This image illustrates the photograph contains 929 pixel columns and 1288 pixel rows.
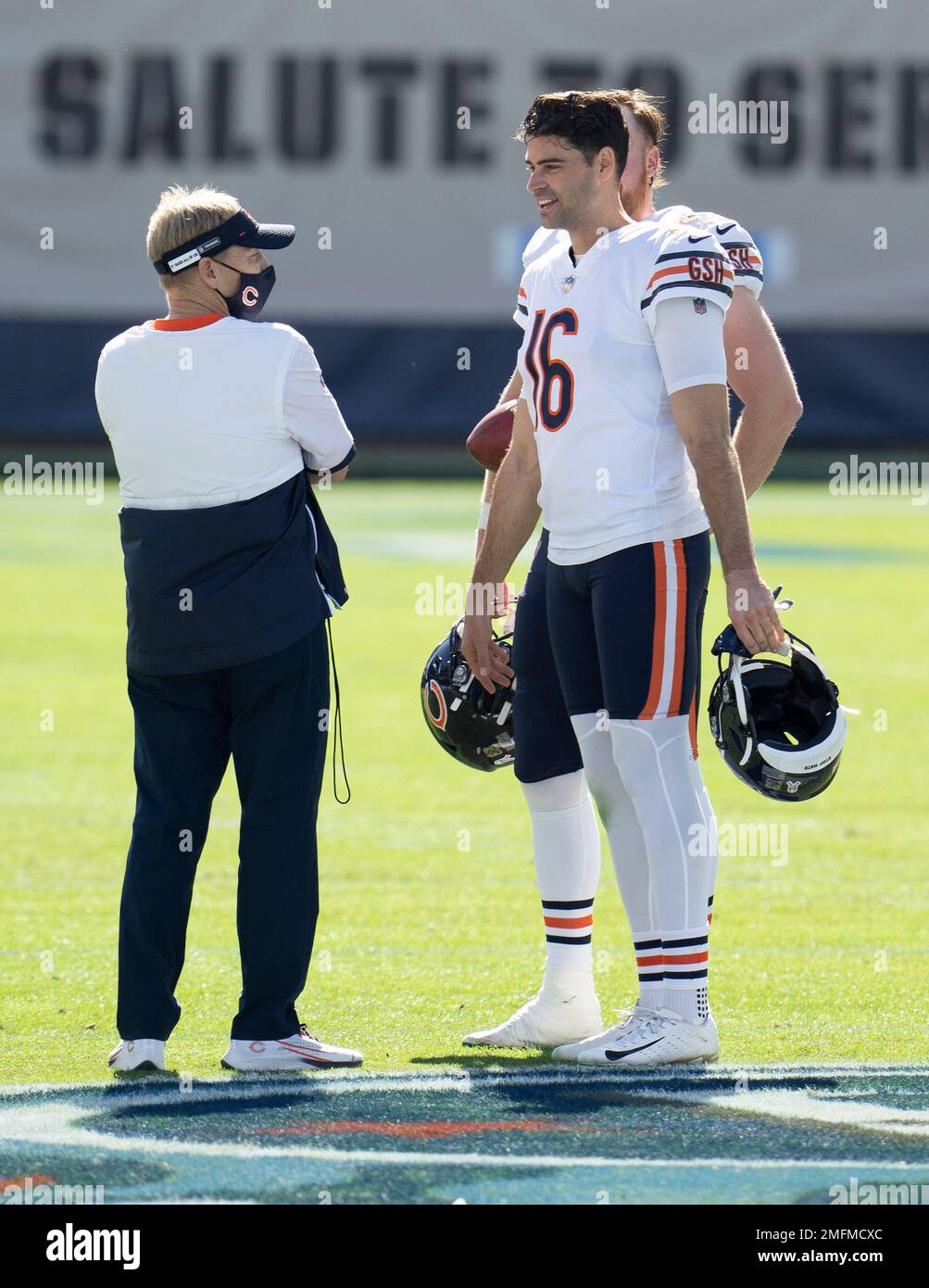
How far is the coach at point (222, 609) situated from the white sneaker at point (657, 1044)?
570 millimetres

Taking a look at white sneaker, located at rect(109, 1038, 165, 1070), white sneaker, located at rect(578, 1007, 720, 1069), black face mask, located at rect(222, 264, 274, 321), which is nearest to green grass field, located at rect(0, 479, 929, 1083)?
white sneaker, located at rect(109, 1038, 165, 1070)

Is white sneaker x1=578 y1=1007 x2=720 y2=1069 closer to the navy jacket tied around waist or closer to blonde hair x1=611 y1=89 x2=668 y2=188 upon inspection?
the navy jacket tied around waist

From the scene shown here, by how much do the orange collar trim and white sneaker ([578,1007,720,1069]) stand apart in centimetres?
173

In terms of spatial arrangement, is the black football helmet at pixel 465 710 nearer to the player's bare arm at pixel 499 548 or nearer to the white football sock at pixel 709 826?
the player's bare arm at pixel 499 548

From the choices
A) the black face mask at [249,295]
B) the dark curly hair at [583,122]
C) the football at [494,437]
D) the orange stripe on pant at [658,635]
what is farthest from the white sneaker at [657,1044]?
the dark curly hair at [583,122]

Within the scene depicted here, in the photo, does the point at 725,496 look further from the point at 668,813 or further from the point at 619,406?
the point at 668,813

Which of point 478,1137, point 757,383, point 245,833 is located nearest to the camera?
point 478,1137

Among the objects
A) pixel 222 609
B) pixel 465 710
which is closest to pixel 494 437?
pixel 465 710

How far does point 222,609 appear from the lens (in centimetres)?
407

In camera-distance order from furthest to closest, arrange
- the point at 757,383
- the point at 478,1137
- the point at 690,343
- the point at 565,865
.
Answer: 1. the point at 565,865
2. the point at 757,383
3. the point at 690,343
4. the point at 478,1137

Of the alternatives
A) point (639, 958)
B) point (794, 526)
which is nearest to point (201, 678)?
point (639, 958)

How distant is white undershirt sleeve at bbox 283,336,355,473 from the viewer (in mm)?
4082

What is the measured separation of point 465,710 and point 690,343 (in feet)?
3.74

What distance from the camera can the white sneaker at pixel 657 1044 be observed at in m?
4.04
